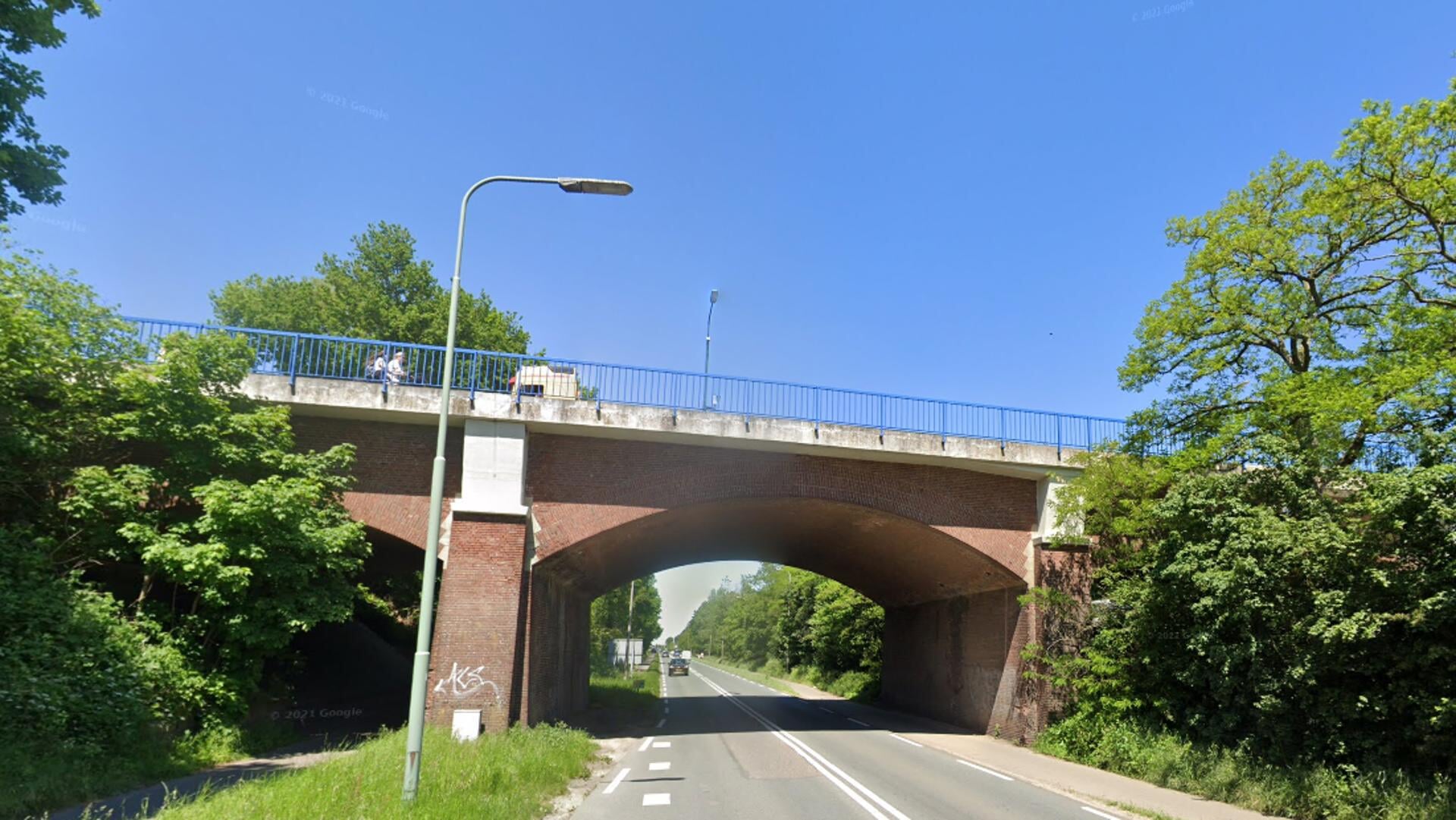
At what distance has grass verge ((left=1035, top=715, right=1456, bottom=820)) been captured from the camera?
34.4ft

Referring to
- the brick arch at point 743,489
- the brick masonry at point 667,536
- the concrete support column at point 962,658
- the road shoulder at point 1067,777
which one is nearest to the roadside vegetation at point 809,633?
the concrete support column at point 962,658

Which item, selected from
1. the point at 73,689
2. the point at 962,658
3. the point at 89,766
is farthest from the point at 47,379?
the point at 962,658

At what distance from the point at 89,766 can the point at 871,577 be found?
22508 mm

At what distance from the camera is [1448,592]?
10.7 meters

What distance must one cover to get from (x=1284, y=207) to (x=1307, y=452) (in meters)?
5.68

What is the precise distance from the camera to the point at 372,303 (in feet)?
119

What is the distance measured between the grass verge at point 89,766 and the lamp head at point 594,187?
9353 mm

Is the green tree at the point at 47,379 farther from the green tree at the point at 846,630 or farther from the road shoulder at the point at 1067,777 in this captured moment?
the green tree at the point at 846,630

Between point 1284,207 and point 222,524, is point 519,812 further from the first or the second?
point 1284,207

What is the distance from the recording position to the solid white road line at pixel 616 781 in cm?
1303

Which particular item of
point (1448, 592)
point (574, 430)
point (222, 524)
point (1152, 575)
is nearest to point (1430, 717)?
point (1448, 592)

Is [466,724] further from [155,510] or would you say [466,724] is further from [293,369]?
[293,369]

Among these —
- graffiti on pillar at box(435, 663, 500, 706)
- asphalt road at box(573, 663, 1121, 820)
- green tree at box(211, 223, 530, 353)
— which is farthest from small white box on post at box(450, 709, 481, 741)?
green tree at box(211, 223, 530, 353)

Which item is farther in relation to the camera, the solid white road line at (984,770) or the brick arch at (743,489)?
the brick arch at (743,489)
